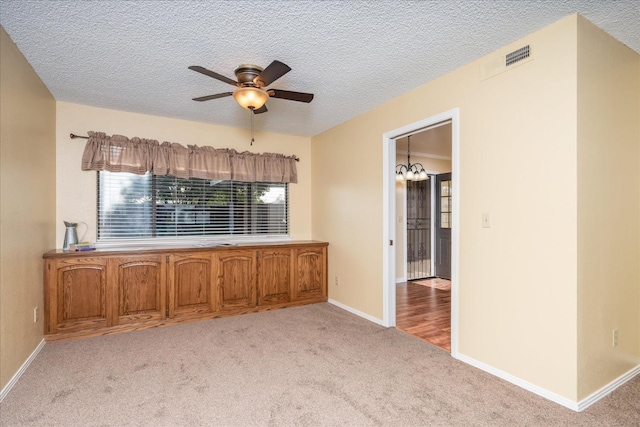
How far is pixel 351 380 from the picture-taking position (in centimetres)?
242

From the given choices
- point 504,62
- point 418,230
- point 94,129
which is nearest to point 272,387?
point 504,62

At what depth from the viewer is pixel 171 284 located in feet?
12.1

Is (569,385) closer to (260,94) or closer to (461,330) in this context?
(461,330)

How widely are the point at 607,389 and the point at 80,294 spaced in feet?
15.2

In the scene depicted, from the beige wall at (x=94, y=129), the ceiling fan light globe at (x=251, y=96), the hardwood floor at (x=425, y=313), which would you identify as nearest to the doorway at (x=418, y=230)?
the hardwood floor at (x=425, y=313)

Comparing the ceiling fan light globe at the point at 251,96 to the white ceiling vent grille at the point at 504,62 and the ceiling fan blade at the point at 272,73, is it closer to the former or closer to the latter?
the ceiling fan blade at the point at 272,73

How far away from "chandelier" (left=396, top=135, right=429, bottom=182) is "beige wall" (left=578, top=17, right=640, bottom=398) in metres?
2.93

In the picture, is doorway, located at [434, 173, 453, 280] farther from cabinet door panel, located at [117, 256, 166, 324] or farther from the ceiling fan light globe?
cabinet door panel, located at [117, 256, 166, 324]

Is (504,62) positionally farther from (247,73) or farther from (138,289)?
(138,289)

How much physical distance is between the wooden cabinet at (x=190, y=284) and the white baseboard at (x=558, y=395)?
2892 millimetres

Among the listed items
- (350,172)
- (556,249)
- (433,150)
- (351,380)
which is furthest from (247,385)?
(433,150)

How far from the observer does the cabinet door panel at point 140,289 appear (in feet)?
11.4

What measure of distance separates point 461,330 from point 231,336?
7.34 ft

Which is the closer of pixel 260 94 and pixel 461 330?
pixel 260 94
